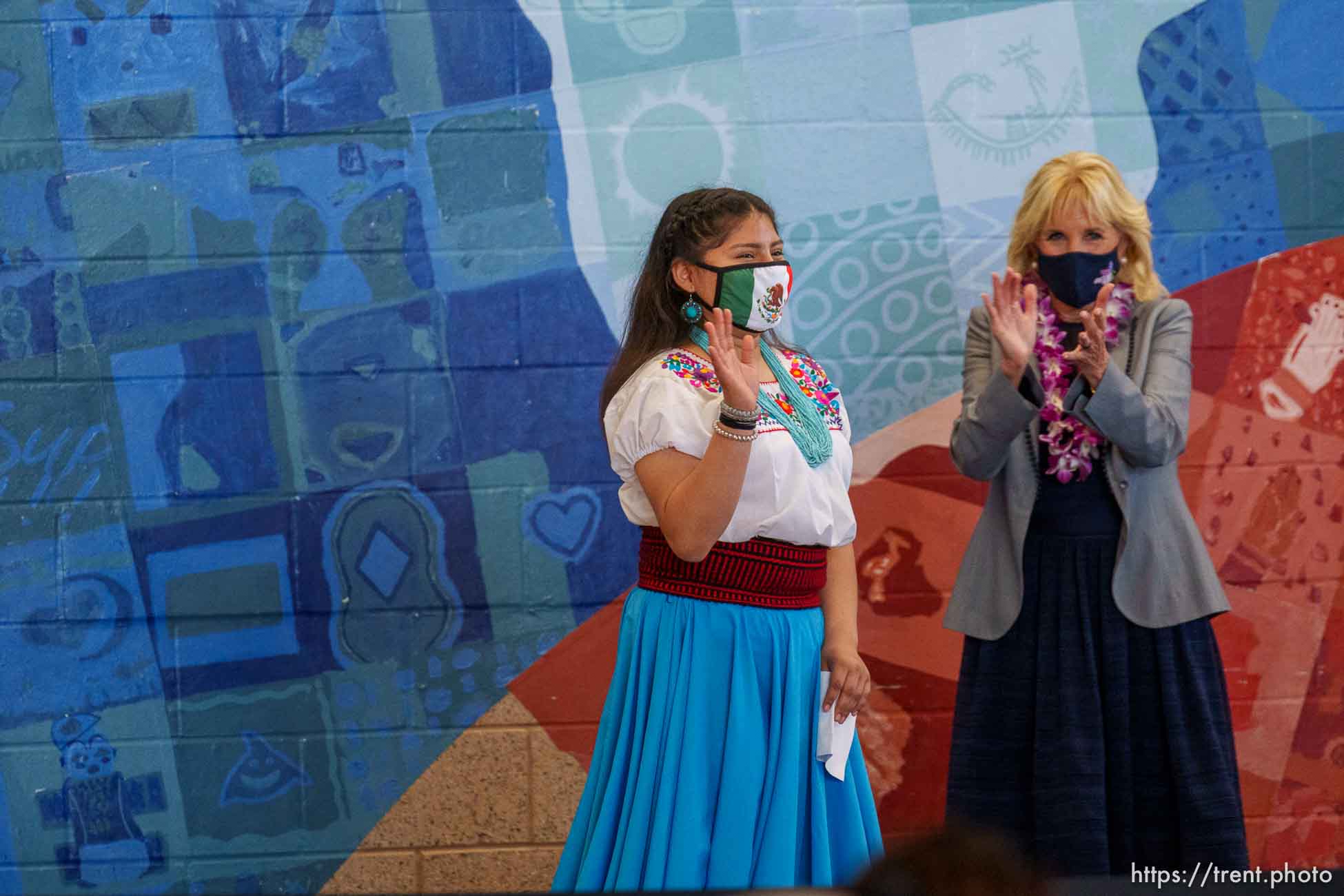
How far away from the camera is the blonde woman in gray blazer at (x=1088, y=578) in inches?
97.0

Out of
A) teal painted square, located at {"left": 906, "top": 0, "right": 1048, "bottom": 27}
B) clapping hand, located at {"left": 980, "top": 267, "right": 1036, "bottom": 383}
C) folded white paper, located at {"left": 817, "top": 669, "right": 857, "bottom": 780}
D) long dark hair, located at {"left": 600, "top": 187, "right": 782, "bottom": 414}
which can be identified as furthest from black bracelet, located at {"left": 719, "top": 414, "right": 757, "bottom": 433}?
teal painted square, located at {"left": 906, "top": 0, "right": 1048, "bottom": 27}

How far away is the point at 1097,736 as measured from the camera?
2490 mm

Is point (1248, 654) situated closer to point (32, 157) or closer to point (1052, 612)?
point (1052, 612)

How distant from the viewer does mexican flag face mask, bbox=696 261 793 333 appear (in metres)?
2.17

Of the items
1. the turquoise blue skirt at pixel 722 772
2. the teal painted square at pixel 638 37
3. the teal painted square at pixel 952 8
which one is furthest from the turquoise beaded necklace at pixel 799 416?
the teal painted square at pixel 952 8

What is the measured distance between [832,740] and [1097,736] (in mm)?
688

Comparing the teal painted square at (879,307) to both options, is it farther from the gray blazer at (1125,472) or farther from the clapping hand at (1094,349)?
the clapping hand at (1094,349)

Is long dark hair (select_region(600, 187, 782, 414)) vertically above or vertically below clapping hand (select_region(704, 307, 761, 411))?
above

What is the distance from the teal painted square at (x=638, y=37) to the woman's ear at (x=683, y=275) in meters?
0.92

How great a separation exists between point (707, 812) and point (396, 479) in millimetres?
1271

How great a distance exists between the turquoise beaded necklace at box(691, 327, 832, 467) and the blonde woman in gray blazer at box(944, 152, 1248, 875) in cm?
48

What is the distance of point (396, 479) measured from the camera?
2984 mm

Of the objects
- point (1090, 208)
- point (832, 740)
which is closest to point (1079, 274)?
point (1090, 208)

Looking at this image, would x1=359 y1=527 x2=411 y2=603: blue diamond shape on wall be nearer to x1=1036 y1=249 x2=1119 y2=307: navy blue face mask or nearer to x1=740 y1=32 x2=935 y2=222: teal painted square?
x1=740 y1=32 x2=935 y2=222: teal painted square
